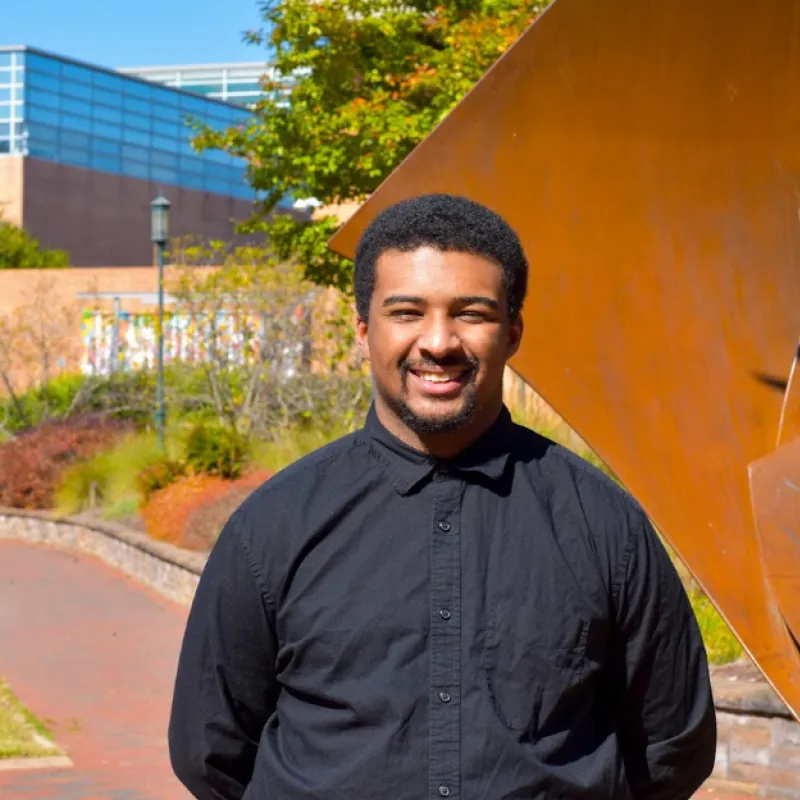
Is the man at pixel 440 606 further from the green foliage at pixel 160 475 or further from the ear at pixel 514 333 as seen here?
the green foliage at pixel 160 475

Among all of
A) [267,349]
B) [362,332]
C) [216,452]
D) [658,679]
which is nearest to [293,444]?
[216,452]

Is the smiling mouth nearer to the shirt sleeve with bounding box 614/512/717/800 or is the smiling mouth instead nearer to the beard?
the beard

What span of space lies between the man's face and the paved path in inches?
178

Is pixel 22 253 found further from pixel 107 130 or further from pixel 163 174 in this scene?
pixel 163 174

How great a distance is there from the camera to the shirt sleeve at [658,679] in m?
2.28

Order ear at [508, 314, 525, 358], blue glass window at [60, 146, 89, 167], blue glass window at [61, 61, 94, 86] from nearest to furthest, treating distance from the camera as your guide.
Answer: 1. ear at [508, 314, 525, 358]
2. blue glass window at [60, 146, 89, 167]
3. blue glass window at [61, 61, 94, 86]

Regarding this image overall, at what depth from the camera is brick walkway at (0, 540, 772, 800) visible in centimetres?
670

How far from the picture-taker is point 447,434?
2.29 m

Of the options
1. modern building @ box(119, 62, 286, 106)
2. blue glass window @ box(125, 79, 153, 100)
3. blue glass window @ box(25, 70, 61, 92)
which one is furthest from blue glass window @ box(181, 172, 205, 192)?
modern building @ box(119, 62, 286, 106)

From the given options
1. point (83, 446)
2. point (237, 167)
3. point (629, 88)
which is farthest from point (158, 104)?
point (629, 88)

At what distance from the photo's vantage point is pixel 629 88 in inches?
187

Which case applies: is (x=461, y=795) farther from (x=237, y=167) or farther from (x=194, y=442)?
(x=237, y=167)

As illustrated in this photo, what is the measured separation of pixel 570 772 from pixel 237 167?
197 feet

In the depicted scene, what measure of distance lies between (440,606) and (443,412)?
29 cm
